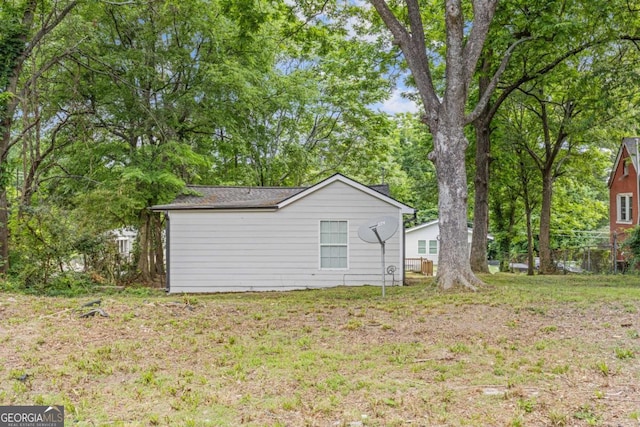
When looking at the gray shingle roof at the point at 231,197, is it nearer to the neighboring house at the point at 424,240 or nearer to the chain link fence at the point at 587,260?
the chain link fence at the point at 587,260

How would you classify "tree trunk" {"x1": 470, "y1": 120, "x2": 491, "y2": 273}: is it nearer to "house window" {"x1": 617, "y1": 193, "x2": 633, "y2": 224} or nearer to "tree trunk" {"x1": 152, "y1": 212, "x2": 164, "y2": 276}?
"tree trunk" {"x1": 152, "y1": 212, "x2": 164, "y2": 276}

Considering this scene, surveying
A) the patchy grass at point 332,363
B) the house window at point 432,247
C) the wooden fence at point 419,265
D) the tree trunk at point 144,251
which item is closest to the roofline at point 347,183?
the patchy grass at point 332,363

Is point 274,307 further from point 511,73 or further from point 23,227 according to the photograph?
point 511,73

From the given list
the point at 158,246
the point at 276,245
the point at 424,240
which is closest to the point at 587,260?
the point at 424,240

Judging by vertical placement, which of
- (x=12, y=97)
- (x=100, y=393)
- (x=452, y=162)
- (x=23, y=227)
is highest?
(x=12, y=97)

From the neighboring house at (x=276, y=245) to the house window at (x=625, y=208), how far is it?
17436 mm

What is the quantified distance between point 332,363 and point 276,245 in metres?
8.06

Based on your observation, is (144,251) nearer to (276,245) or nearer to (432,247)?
(276,245)

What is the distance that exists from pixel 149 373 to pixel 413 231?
88.4ft

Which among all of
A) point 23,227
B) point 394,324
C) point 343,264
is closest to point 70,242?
point 23,227

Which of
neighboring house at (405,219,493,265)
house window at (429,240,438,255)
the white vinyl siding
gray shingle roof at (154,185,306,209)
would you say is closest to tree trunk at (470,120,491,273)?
the white vinyl siding

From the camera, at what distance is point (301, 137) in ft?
71.5

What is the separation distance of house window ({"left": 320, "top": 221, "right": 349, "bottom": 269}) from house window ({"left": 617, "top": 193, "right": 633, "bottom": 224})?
18.4m

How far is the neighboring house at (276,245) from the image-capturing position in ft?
39.8
